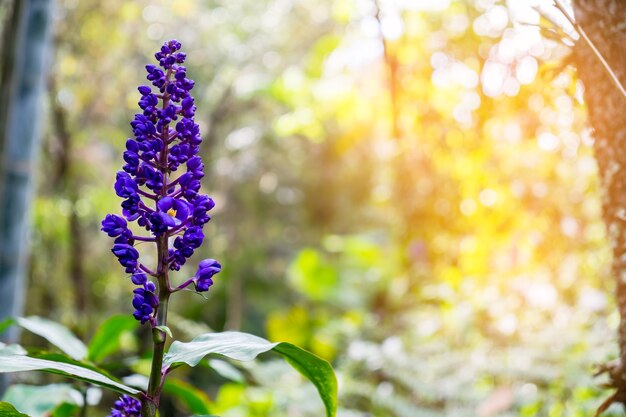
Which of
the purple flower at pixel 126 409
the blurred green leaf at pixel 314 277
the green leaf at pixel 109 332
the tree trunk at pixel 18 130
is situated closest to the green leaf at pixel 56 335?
the green leaf at pixel 109 332

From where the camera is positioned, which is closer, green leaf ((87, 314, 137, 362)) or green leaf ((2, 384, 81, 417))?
green leaf ((2, 384, 81, 417))

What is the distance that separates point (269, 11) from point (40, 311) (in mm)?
3191

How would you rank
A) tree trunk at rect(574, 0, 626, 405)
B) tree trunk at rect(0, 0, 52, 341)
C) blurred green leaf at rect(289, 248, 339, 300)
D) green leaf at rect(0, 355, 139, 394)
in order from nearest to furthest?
green leaf at rect(0, 355, 139, 394), tree trunk at rect(574, 0, 626, 405), tree trunk at rect(0, 0, 52, 341), blurred green leaf at rect(289, 248, 339, 300)

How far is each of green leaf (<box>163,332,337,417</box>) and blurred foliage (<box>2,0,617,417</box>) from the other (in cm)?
44

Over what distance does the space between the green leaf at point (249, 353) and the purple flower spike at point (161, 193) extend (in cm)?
6

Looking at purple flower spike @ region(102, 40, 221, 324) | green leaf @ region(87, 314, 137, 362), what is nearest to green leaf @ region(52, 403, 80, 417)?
green leaf @ region(87, 314, 137, 362)

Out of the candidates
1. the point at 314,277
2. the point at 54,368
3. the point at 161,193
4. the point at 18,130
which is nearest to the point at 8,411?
the point at 54,368

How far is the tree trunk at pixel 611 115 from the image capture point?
1012 mm

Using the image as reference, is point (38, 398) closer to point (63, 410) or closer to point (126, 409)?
point (63, 410)

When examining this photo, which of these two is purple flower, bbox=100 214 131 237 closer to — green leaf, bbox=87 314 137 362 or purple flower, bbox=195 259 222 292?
purple flower, bbox=195 259 222 292

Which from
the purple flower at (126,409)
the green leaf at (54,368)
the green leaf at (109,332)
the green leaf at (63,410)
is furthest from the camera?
the green leaf at (109,332)

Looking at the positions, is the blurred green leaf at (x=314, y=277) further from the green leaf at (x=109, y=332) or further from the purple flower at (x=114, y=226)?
the purple flower at (x=114, y=226)

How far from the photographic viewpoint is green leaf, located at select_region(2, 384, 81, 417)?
1079 mm

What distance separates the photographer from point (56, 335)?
1203mm
